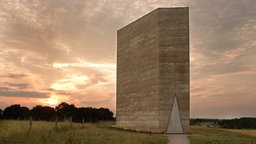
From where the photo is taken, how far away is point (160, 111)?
3080cm

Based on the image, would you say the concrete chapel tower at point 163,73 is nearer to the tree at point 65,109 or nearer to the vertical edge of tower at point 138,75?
the vertical edge of tower at point 138,75

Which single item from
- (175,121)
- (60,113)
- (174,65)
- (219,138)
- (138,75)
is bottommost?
(219,138)

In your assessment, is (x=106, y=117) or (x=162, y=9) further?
(x=106, y=117)

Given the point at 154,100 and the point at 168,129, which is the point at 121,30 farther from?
the point at 168,129

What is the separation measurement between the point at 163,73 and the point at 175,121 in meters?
4.67

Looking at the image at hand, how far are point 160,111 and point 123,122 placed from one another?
8397 millimetres

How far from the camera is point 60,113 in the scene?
2815 inches

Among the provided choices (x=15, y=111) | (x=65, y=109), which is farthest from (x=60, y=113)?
(x=15, y=111)

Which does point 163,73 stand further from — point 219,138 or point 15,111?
point 15,111

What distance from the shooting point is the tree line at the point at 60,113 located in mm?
63344

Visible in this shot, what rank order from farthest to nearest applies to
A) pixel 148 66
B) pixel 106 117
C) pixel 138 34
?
1. pixel 106 117
2. pixel 138 34
3. pixel 148 66

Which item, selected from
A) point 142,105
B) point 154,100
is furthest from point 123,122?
point 154,100

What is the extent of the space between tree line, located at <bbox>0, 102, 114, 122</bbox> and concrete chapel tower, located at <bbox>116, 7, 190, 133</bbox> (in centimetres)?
3216

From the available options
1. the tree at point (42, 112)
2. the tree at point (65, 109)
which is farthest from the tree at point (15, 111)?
the tree at point (65, 109)
